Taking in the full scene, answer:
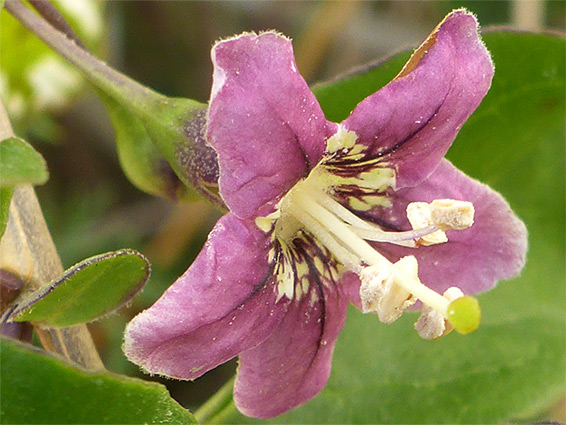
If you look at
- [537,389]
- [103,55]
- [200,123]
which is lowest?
[537,389]

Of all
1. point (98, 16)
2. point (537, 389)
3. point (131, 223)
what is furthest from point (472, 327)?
point (131, 223)

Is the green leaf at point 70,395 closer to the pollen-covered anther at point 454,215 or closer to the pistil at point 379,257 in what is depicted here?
the pistil at point 379,257

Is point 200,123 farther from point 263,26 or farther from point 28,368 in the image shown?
point 263,26

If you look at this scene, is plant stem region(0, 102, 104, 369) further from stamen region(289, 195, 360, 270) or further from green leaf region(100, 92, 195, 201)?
stamen region(289, 195, 360, 270)

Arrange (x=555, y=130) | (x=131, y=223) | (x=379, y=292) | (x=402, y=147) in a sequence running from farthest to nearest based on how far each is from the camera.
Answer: (x=131, y=223), (x=555, y=130), (x=402, y=147), (x=379, y=292)

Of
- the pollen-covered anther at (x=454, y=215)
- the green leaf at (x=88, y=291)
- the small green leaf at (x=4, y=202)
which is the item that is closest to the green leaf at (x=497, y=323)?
the pollen-covered anther at (x=454, y=215)

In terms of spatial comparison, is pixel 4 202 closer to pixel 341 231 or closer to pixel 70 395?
pixel 70 395
